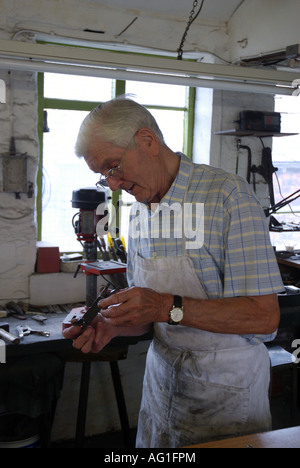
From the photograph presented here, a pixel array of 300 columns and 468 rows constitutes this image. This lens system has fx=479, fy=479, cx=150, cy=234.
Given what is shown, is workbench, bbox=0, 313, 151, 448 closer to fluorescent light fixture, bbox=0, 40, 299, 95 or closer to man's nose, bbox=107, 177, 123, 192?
man's nose, bbox=107, 177, 123, 192

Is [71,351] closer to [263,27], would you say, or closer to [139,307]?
[139,307]

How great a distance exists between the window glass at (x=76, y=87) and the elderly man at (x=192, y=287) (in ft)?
6.61

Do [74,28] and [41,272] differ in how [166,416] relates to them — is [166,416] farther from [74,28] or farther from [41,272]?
[74,28]

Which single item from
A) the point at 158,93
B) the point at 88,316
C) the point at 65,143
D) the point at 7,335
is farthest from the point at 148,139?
the point at 158,93

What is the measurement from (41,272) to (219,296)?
6.56ft

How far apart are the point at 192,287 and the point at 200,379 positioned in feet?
0.94

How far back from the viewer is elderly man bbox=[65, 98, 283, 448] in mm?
1326

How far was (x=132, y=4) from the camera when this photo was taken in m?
3.16

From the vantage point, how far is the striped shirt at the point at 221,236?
1.33 m

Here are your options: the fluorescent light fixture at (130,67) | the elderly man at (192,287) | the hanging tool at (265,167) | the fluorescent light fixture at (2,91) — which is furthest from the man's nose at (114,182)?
the hanging tool at (265,167)

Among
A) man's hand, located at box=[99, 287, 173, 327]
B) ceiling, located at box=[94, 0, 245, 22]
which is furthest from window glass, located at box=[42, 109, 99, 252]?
man's hand, located at box=[99, 287, 173, 327]

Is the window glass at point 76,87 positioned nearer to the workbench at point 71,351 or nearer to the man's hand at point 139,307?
the workbench at point 71,351

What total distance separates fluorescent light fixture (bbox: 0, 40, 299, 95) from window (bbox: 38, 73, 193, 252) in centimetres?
63

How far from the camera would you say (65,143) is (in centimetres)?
342
